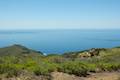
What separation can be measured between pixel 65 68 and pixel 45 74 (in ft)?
7.13

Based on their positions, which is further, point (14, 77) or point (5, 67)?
point (5, 67)

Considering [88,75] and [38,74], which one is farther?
[88,75]

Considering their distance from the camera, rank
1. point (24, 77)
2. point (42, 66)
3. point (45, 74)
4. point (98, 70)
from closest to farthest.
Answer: point (24, 77) → point (45, 74) → point (42, 66) → point (98, 70)

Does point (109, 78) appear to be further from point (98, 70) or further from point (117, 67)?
point (117, 67)

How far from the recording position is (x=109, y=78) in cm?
1453

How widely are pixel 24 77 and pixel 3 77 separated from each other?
42.2 inches

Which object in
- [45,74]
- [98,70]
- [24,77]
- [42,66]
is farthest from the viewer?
[98,70]

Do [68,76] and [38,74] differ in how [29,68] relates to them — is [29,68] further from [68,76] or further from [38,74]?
[68,76]

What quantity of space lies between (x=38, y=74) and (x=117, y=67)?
6.95 meters

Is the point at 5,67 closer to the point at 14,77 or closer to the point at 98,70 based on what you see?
the point at 14,77

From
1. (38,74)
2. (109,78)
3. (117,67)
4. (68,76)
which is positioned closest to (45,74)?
(38,74)

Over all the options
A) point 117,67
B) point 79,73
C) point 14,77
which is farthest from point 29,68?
point 117,67

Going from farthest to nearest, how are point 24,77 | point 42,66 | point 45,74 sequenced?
point 42,66, point 45,74, point 24,77

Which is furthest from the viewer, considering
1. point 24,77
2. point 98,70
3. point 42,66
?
point 98,70
